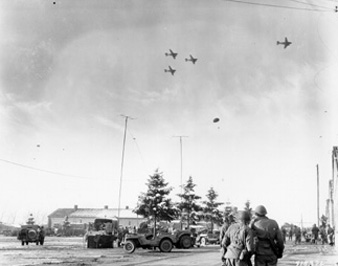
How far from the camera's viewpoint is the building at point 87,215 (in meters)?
114

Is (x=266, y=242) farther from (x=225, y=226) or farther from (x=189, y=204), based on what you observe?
(x=189, y=204)

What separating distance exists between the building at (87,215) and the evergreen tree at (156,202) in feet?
227

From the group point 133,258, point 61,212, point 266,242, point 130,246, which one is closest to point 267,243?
point 266,242

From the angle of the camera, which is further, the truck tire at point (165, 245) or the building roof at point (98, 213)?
the building roof at point (98, 213)

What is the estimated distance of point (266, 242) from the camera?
7.29 metres

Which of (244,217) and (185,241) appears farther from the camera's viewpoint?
(185,241)

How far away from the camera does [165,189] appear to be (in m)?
44.3

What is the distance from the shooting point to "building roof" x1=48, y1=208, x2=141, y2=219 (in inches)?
4560

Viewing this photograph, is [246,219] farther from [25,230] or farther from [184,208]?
[184,208]

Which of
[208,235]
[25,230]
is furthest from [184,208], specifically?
[25,230]

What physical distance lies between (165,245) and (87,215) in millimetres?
98723

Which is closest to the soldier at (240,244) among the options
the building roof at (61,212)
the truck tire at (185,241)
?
the truck tire at (185,241)

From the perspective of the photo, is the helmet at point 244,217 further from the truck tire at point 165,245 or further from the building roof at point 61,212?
the building roof at point 61,212

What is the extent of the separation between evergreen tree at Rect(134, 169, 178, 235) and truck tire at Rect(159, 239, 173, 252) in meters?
19.3
